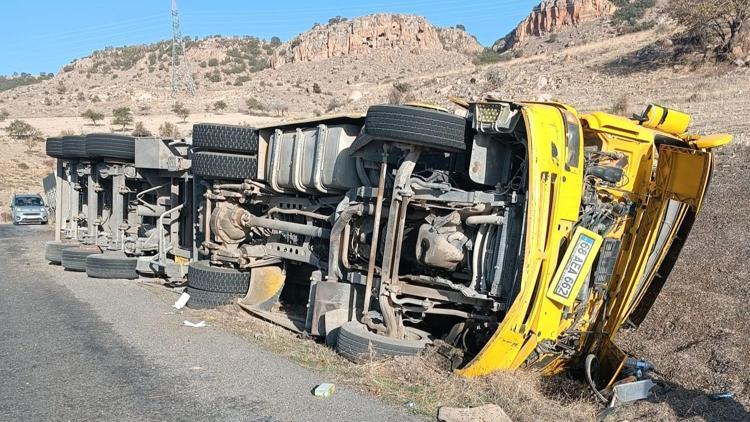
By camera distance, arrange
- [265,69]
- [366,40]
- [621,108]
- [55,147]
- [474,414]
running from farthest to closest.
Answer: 1. [265,69]
2. [366,40]
3. [621,108]
4. [55,147]
5. [474,414]

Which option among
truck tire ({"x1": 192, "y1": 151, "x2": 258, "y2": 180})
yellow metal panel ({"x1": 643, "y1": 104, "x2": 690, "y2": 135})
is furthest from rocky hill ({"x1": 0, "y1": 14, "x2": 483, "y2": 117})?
yellow metal panel ({"x1": 643, "y1": 104, "x2": 690, "y2": 135})

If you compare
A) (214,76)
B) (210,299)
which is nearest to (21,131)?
(214,76)

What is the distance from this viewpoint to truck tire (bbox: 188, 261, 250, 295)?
25.8ft

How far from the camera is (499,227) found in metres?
5.40

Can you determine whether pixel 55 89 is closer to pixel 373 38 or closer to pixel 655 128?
pixel 373 38

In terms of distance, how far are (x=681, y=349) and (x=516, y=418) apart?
2.61 m

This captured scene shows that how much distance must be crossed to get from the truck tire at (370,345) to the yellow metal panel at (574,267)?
1.21 metres

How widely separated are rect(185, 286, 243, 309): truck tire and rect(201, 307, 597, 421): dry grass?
1.74 metres

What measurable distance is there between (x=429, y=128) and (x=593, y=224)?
60.5 inches

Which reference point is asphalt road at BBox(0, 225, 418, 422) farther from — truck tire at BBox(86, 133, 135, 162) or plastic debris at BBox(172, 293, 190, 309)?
truck tire at BBox(86, 133, 135, 162)

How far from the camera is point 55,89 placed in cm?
6475

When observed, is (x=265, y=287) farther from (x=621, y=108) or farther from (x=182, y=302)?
(x=621, y=108)

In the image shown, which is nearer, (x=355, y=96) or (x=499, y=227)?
(x=499, y=227)

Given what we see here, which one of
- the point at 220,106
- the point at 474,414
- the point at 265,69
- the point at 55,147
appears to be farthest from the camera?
the point at 265,69
